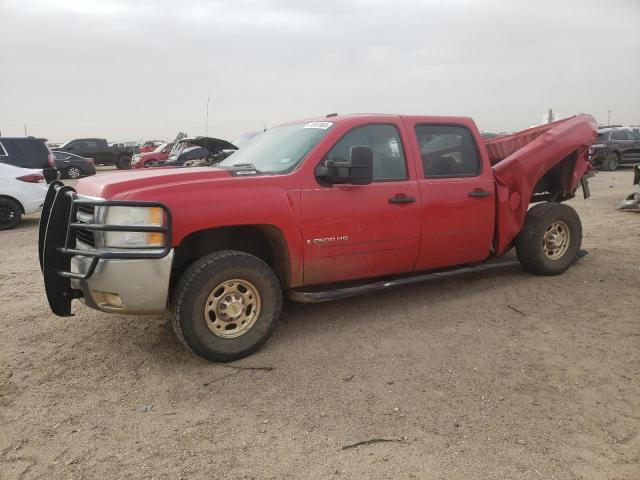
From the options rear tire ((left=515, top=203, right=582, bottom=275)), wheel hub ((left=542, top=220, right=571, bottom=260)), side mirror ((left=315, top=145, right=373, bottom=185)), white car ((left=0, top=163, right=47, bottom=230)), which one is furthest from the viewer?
white car ((left=0, top=163, right=47, bottom=230))

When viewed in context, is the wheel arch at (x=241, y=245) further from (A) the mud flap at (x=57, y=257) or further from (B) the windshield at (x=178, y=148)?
(B) the windshield at (x=178, y=148)

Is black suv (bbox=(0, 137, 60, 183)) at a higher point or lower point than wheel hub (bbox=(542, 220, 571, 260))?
higher

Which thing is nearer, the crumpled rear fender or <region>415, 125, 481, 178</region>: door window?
<region>415, 125, 481, 178</region>: door window

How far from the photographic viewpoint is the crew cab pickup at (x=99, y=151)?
26.8m

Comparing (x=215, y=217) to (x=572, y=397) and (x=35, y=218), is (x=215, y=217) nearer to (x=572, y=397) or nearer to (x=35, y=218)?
(x=572, y=397)

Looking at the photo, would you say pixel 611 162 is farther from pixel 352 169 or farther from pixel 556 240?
pixel 352 169

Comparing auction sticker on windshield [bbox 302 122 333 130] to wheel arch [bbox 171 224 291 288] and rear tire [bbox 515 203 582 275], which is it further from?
rear tire [bbox 515 203 582 275]

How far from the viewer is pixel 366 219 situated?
13.4 ft

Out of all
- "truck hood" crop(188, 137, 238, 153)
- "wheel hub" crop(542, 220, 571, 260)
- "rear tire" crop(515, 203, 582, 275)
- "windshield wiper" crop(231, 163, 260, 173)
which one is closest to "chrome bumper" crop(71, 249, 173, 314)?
"windshield wiper" crop(231, 163, 260, 173)

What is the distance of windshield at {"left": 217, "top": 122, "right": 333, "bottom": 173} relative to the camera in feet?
13.4

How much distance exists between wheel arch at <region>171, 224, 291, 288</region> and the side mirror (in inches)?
23.1

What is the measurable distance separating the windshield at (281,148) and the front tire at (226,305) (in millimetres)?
880

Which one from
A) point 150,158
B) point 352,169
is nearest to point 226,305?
point 352,169

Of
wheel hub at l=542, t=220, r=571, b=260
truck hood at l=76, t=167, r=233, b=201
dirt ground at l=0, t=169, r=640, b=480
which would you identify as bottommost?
dirt ground at l=0, t=169, r=640, b=480
